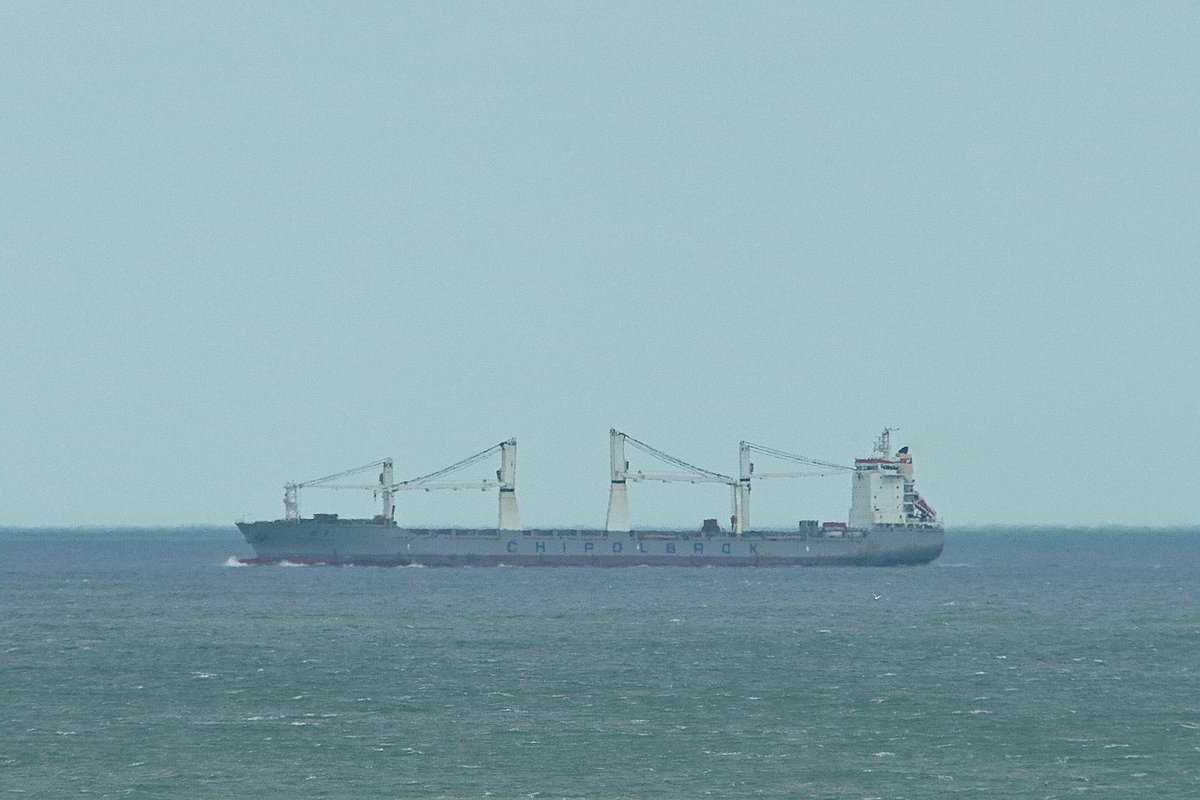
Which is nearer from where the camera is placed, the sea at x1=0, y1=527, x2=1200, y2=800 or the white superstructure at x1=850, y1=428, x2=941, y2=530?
the sea at x1=0, y1=527, x2=1200, y2=800

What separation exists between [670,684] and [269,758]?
17.7 m

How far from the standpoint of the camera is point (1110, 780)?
40.0 meters

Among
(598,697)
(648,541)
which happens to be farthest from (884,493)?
(598,697)

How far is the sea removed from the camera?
3994cm

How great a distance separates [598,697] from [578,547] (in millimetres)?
79896

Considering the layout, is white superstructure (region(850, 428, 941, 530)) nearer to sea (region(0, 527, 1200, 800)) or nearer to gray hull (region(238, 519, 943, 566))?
gray hull (region(238, 519, 943, 566))

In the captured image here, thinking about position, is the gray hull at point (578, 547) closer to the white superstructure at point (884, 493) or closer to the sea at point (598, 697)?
the white superstructure at point (884, 493)

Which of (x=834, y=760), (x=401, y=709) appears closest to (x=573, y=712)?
(x=401, y=709)

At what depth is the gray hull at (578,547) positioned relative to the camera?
130 metres

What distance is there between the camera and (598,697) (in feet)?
174

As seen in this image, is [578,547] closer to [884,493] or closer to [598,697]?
[884,493]

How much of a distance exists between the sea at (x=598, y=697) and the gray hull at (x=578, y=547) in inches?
1148

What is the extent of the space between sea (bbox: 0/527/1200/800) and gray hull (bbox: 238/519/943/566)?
2915 centimetres

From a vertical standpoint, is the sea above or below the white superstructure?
below
